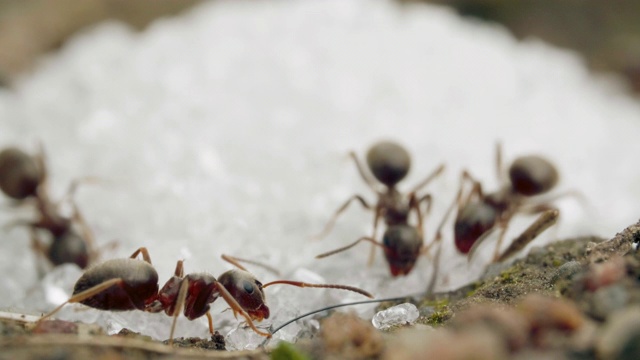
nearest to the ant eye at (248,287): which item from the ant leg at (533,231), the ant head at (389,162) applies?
the ant leg at (533,231)

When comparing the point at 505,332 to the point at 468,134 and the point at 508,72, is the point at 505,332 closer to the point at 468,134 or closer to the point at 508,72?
the point at 468,134

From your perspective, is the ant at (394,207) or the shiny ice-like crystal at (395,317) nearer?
the shiny ice-like crystal at (395,317)

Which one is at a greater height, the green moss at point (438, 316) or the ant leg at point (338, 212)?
the ant leg at point (338, 212)

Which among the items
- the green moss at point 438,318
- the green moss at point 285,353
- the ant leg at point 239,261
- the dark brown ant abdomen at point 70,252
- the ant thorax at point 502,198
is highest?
the dark brown ant abdomen at point 70,252

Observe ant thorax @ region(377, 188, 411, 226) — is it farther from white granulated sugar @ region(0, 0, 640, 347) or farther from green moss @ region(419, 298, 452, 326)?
green moss @ region(419, 298, 452, 326)

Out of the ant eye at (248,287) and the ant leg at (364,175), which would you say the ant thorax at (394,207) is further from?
the ant eye at (248,287)

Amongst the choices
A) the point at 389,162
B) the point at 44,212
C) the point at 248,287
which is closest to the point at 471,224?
the point at 389,162

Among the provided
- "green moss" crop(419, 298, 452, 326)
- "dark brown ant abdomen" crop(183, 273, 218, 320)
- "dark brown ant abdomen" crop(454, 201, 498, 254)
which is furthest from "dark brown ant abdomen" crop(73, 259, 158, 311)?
"dark brown ant abdomen" crop(454, 201, 498, 254)
